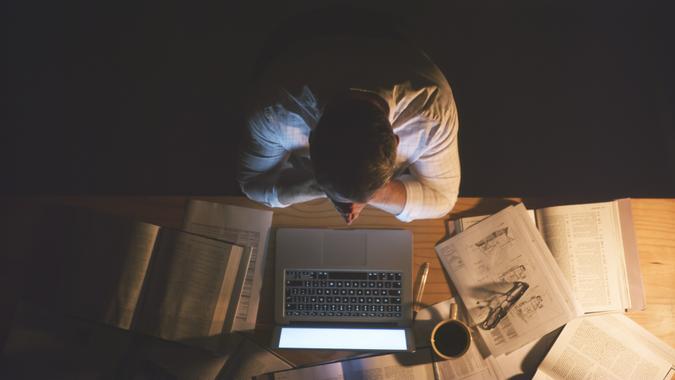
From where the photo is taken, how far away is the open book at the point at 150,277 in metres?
0.96

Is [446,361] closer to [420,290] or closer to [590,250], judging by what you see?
[420,290]

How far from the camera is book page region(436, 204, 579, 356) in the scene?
37.7 inches

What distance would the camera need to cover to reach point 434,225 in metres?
1.01

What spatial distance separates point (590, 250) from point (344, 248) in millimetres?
543

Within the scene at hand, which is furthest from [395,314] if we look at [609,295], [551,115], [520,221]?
[551,115]

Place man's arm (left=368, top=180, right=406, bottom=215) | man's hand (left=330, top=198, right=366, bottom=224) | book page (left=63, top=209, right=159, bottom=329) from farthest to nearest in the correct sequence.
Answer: book page (left=63, top=209, right=159, bottom=329) → man's arm (left=368, top=180, right=406, bottom=215) → man's hand (left=330, top=198, right=366, bottom=224)

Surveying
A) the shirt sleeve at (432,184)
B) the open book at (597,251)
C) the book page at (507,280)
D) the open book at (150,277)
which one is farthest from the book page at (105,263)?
the open book at (597,251)

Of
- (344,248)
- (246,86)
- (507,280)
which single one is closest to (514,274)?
(507,280)

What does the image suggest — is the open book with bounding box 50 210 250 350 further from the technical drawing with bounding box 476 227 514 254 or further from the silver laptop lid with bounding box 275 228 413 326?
the technical drawing with bounding box 476 227 514 254

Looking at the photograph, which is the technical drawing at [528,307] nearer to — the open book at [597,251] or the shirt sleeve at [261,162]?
the open book at [597,251]

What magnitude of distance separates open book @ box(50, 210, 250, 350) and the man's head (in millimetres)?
425

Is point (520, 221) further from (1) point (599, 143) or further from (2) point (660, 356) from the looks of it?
(1) point (599, 143)

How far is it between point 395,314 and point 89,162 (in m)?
1.19

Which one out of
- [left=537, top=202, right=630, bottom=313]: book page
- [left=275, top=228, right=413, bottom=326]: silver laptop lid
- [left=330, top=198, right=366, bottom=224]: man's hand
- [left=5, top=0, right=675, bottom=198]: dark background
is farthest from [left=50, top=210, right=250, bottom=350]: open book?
[left=537, top=202, right=630, bottom=313]: book page
